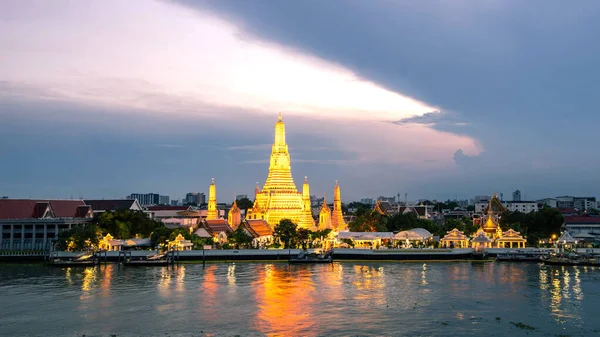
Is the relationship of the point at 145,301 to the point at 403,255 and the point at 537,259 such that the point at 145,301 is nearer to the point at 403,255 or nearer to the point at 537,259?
the point at 403,255

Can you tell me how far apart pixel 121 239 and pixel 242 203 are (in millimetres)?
111015

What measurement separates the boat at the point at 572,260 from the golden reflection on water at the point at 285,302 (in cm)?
2294

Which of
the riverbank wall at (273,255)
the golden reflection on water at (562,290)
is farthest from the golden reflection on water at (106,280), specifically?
the golden reflection on water at (562,290)

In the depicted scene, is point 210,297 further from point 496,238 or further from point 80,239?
point 496,238

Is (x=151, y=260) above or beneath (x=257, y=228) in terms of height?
beneath

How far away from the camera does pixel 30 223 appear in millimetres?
73062

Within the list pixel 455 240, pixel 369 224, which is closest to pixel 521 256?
pixel 455 240

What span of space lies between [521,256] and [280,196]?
4019cm

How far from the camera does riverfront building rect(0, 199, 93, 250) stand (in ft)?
238

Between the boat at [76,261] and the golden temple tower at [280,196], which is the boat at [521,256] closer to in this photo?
the golden temple tower at [280,196]

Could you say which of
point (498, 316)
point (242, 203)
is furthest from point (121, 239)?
point (242, 203)

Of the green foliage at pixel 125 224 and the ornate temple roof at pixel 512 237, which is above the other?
the green foliage at pixel 125 224

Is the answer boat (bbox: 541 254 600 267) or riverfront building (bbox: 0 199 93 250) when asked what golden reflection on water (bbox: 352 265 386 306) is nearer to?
boat (bbox: 541 254 600 267)

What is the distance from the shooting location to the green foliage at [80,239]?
217ft
